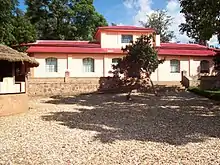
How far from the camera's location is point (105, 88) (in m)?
27.9

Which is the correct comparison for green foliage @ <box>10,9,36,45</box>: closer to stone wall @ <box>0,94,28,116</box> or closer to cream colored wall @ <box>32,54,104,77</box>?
cream colored wall @ <box>32,54,104,77</box>

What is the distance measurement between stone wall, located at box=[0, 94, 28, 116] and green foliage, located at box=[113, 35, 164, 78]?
338 inches

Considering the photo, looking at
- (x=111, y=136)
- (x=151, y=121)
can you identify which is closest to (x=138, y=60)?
(x=151, y=121)

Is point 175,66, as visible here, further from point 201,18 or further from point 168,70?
point 201,18

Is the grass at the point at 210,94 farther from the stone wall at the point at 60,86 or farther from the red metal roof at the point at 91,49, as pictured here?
the stone wall at the point at 60,86

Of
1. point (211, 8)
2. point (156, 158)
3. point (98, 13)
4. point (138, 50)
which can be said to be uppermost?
point (98, 13)

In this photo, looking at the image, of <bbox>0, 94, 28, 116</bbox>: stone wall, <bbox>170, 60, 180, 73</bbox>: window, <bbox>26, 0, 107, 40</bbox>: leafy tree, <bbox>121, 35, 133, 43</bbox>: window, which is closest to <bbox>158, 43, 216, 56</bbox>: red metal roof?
<bbox>170, 60, 180, 73</bbox>: window

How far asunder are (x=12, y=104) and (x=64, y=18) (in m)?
35.4

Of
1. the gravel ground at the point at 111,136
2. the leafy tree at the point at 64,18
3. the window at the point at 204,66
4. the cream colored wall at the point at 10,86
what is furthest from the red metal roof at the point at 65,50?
the leafy tree at the point at 64,18

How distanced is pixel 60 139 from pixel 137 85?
52.6ft

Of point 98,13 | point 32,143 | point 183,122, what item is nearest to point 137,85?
point 183,122

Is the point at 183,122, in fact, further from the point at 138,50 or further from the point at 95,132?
the point at 138,50

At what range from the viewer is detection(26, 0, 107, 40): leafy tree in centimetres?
4828

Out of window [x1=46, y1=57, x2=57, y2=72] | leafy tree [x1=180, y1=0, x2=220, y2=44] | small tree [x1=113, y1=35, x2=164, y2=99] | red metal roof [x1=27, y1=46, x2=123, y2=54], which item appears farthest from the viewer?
window [x1=46, y1=57, x2=57, y2=72]
